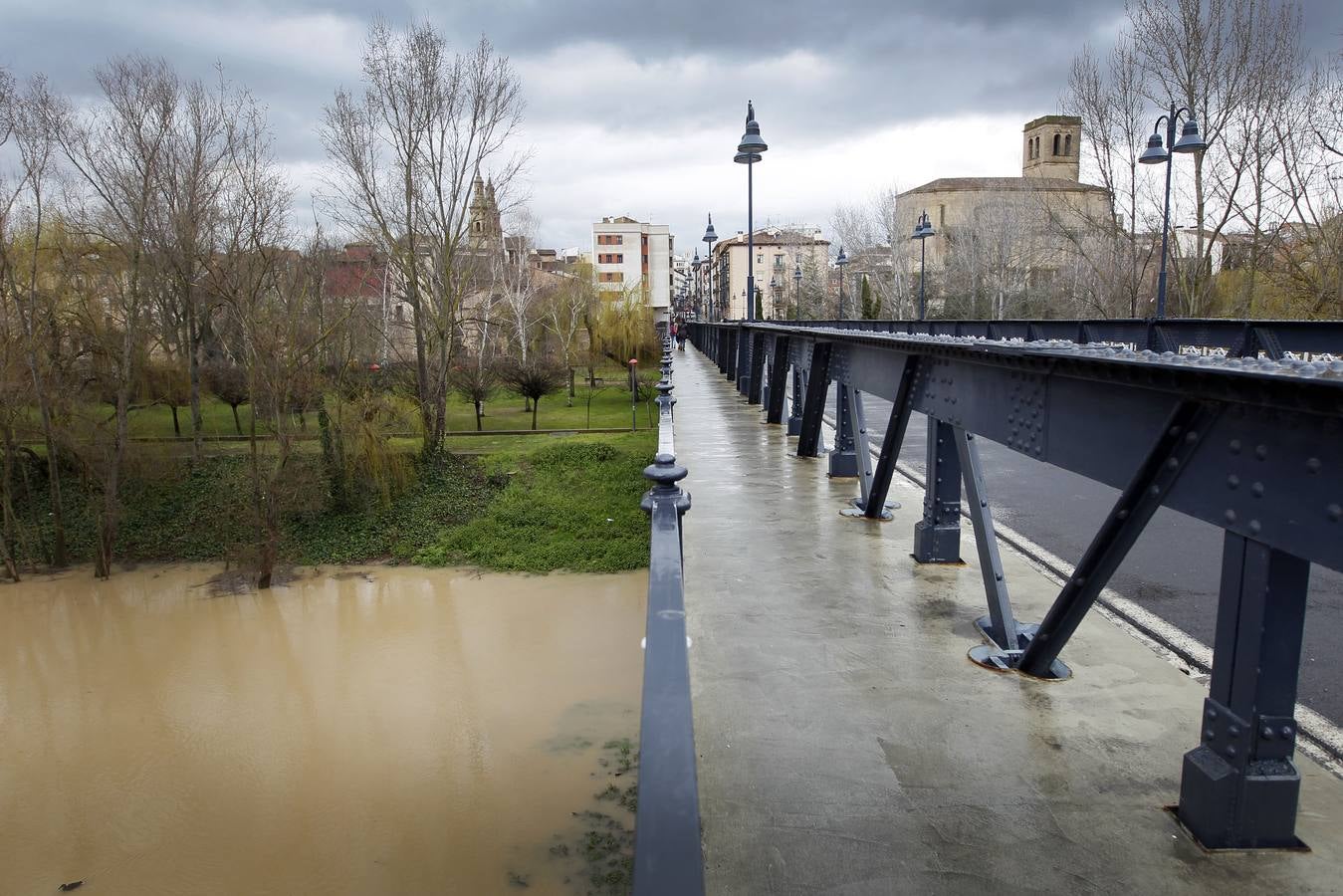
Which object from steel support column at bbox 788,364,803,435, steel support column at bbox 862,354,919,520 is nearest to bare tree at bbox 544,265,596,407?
steel support column at bbox 788,364,803,435

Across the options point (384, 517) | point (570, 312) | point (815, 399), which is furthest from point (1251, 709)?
point (570, 312)

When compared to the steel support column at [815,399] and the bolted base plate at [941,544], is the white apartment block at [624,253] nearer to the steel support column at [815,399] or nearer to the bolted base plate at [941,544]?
the steel support column at [815,399]

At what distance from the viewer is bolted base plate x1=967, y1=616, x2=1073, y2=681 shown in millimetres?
5082

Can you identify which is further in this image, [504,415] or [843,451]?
[504,415]

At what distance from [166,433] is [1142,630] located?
44316mm

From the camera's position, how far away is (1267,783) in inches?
129

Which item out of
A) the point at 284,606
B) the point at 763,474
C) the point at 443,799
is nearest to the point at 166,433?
the point at 284,606

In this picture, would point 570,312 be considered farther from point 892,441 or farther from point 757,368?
point 892,441

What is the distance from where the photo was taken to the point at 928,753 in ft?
13.9

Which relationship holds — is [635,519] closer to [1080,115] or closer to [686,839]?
[1080,115]

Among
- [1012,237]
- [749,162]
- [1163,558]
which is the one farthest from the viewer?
[1012,237]

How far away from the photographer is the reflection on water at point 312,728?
1278 cm

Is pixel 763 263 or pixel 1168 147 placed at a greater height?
pixel 763 263

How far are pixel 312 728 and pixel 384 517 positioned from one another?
1369cm
